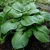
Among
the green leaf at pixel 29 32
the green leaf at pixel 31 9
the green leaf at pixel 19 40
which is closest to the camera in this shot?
the green leaf at pixel 19 40

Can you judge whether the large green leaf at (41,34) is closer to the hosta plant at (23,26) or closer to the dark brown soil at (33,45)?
the hosta plant at (23,26)

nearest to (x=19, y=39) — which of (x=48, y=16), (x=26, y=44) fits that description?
(x=26, y=44)

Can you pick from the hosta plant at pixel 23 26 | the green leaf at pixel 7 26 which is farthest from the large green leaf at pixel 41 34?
the green leaf at pixel 7 26

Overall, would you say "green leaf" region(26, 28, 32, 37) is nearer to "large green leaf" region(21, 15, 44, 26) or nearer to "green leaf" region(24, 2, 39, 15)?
"large green leaf" region(21, 15, 44, 26)

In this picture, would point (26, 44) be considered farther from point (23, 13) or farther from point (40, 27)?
point (23, 13)

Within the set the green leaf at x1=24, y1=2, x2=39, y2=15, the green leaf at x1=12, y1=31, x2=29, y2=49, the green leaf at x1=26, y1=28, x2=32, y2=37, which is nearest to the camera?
the green leaf at x1=12, y1=31, x2=29, y2=49

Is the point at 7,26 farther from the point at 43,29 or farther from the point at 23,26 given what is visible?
the point at 43,29

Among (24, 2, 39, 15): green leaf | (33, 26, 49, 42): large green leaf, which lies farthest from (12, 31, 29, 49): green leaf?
(24, 2, 39, 15): green leaf
